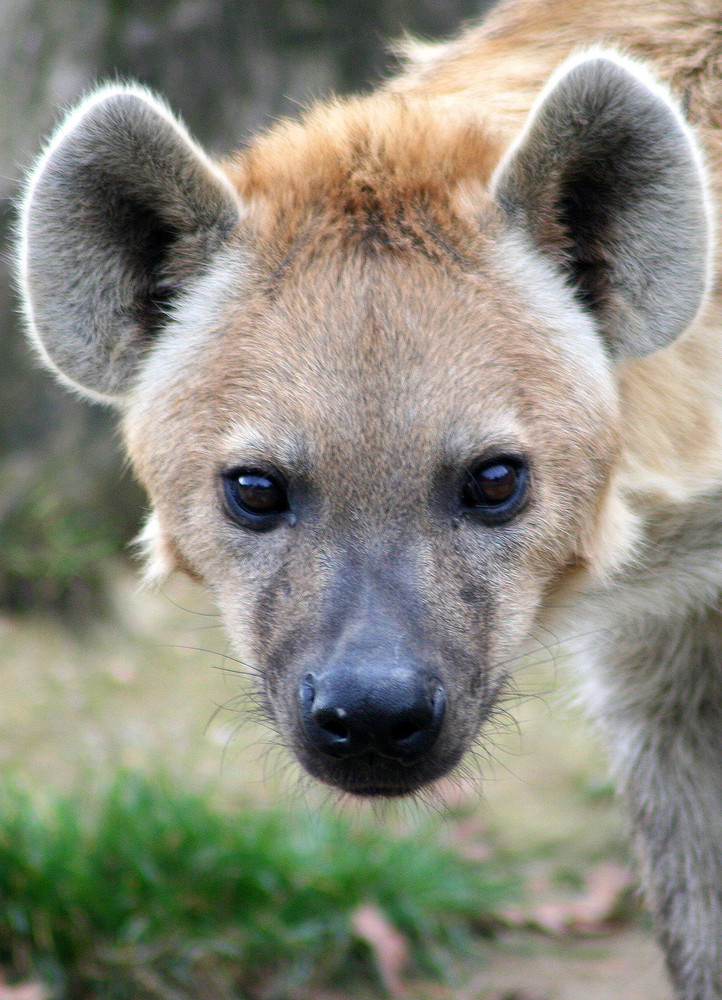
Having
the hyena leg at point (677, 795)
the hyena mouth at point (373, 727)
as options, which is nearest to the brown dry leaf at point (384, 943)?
the hyena leg at point (677, 795)

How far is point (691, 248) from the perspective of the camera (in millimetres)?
2219

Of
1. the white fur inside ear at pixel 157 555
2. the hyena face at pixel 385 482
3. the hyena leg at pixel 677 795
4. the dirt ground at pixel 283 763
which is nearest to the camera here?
the hyena face at pixel 385 482

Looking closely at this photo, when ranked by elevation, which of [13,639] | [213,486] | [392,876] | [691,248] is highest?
[691,248]

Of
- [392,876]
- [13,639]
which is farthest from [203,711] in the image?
[392,876]

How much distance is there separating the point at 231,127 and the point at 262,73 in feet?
0.87

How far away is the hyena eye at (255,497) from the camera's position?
2225mm

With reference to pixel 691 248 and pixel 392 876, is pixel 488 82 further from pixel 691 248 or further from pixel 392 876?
pixel 392 876

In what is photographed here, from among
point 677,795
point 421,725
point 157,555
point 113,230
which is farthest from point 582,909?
point 113,230

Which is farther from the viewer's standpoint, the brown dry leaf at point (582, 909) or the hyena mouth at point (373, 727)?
Result: the brown dry leaf at point (582, 909)

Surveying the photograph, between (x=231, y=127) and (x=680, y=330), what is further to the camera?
(x=231, y=127)

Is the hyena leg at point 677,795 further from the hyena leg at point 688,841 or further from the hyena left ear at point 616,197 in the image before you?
the hyena left ear at point 616,197

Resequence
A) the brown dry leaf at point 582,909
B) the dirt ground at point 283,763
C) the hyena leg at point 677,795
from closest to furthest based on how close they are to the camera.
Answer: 1. the hyena leg at point 677,795
2. the dirt ground at point 283,763
3. the brown dry leaf at point 582,909

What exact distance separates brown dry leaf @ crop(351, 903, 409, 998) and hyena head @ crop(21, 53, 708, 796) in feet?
5.75

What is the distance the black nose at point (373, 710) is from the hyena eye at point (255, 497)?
0.34m
